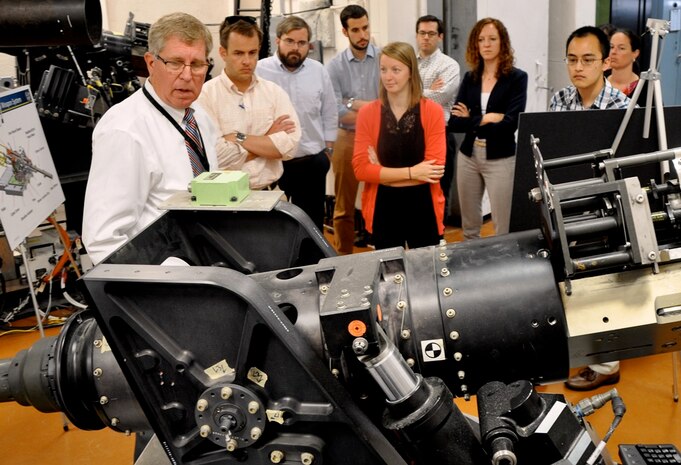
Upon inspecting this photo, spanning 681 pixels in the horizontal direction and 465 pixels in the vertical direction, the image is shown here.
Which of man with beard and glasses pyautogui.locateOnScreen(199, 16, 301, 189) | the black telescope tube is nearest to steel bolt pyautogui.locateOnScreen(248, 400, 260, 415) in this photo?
the black telescope tube

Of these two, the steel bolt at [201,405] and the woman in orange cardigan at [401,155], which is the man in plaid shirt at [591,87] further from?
the steel bolt at [201,405]

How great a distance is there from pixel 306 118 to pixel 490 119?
1.18 metres

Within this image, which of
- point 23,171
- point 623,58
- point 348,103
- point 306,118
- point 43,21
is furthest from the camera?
point 348,103


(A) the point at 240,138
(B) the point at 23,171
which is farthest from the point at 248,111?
(B) the point at 23,171

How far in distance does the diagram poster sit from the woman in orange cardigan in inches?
59.9

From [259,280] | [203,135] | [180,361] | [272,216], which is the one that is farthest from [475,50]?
[180,361]

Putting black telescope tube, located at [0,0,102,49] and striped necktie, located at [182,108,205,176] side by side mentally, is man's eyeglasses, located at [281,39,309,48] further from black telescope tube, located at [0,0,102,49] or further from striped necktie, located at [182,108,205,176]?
black telescope tube, located at [0,0,102,49]

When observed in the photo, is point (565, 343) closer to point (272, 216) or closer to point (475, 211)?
point (272, 216)

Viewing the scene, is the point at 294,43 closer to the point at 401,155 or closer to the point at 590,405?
the point at 401,155

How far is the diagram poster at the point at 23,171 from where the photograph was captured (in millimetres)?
3133

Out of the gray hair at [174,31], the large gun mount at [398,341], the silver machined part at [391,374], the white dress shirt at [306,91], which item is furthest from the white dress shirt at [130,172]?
the white dress shirt at [306,91]

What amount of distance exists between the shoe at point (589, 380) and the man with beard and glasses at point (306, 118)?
1827 mm

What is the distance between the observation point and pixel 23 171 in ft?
10.8

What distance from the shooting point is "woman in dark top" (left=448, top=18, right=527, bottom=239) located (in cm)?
394
